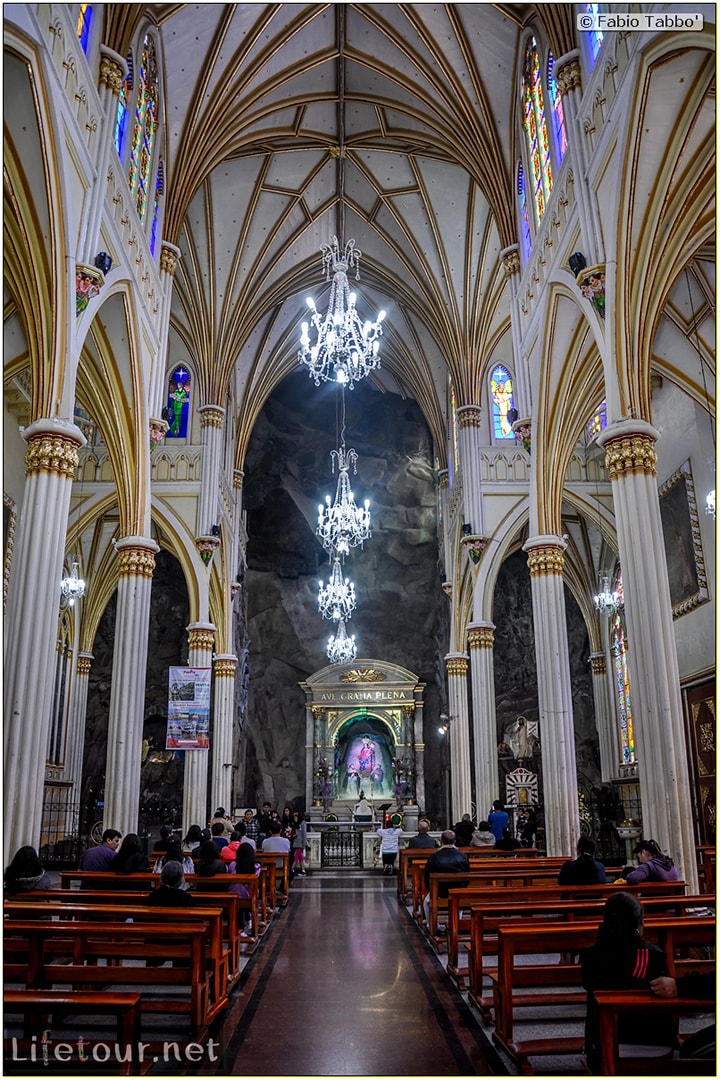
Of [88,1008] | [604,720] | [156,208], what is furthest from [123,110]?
[604,720]

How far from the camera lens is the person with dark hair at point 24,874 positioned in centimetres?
791

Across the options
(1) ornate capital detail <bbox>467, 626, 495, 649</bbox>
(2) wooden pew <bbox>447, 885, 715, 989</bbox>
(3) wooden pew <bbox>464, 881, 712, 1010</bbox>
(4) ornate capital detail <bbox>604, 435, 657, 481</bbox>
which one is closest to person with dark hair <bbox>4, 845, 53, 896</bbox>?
(2) wooden pew <bbox>447, 885, 715, 989</bbox>

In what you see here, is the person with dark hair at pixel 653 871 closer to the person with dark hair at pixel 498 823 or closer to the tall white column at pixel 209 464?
the person with dark hair at pixel 498 823

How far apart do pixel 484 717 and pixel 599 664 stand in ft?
26.2

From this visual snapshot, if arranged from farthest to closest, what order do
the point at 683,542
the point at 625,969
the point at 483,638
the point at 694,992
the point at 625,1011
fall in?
the point at 483,638
the point at 683,542
the point at 625,969
the point at 694,992
the point at 625,1011

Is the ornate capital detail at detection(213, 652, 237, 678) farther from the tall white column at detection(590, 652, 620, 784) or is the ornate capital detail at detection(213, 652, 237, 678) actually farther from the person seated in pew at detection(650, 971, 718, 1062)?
the person seated in pew at detection(650, 971, 718, 1062)

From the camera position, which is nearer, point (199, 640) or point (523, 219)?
point (523, 219)

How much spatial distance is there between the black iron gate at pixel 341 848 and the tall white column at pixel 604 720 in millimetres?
8149

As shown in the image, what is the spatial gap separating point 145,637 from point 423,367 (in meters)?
17.1

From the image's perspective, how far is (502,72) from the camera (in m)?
17.3

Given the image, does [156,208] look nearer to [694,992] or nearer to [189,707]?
Result: [189,707]

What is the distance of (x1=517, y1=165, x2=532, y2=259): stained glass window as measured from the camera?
664 inches

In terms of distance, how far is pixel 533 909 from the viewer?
6.69 meters

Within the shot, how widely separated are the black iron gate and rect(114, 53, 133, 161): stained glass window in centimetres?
1647
